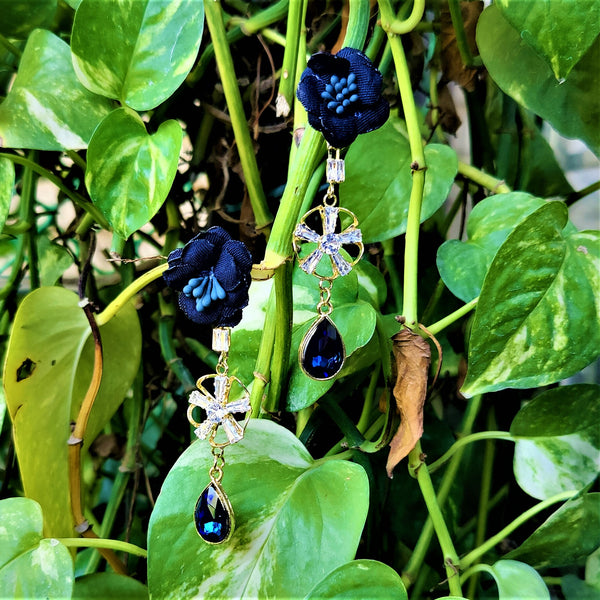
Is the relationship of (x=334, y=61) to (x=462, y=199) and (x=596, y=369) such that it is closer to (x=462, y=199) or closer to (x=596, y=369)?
(x=462, y=199)

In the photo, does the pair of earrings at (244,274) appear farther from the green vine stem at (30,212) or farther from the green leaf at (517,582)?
the green vine stem at (30,212)

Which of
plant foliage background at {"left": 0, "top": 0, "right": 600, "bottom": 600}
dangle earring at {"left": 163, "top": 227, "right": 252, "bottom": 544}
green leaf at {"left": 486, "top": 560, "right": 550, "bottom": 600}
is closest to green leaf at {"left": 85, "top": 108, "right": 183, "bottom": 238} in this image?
plant foliage background at {"left": 0, "top": 0, "right": 600, "bottom": 600}

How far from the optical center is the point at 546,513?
1.98 ft

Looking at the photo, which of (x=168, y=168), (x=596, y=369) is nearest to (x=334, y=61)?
(x=168, y=168)

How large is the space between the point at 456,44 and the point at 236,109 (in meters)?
0.19

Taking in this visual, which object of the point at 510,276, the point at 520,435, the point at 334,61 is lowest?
the point at 520,435

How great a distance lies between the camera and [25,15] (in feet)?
1.65

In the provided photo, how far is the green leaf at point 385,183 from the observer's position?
0.44 metres

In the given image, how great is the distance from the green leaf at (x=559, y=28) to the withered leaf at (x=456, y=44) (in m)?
0.17

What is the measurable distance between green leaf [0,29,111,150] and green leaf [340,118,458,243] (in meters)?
0.18

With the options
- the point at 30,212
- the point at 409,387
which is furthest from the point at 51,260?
the point at 409,387

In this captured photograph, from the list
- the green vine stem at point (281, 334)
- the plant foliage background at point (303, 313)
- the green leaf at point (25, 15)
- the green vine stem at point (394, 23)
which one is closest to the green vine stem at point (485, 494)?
the plant foliage background at point (303, 313)

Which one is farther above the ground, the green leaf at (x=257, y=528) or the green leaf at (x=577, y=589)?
the green leaf at (x=257, y=528)

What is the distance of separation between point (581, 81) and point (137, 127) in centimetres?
31
